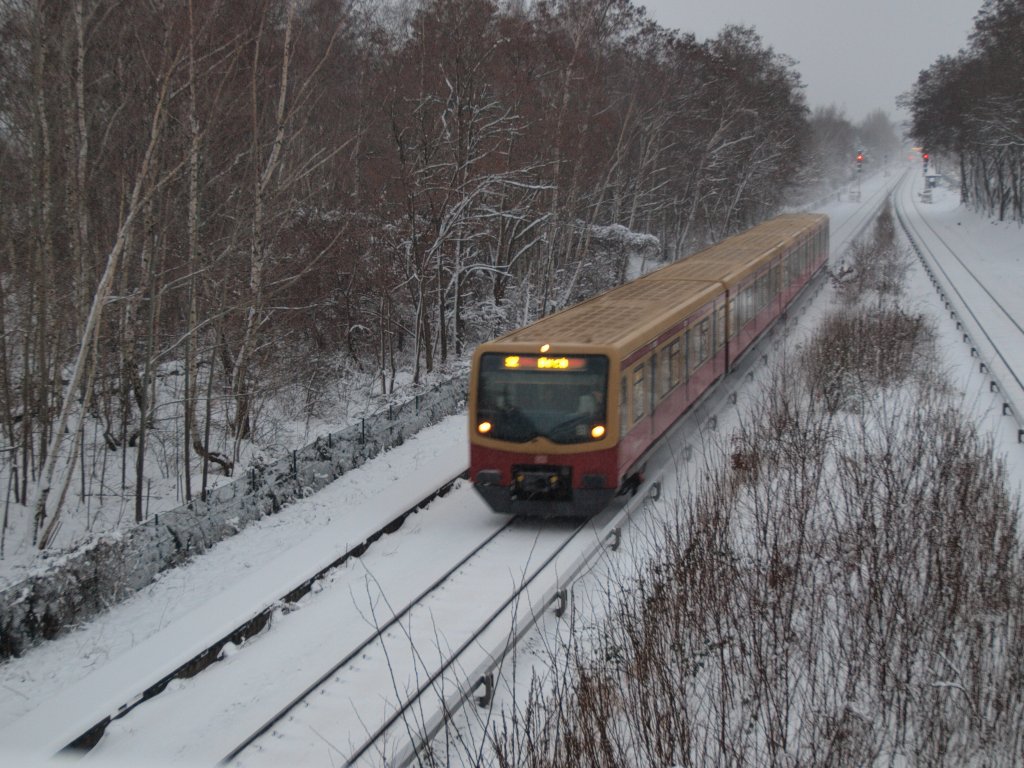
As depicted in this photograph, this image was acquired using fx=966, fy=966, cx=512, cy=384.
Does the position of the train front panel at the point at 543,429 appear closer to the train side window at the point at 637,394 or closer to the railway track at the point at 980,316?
the train side window at the point at 637,394

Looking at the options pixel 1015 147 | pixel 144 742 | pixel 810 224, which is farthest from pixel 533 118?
pixel 1015 147

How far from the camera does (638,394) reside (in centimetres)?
1326

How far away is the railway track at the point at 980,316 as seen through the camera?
798 inches

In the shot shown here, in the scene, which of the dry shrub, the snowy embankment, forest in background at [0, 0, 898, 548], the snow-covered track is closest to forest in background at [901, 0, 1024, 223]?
forest in background at [0, 0, 898, 548]

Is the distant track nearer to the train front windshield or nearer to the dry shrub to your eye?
the dry shrub

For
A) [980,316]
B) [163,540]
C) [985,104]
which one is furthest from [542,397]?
[985,104]

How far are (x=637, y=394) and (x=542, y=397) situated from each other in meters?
1.44

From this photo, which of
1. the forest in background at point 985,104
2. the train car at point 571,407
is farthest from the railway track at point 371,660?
the forest in background at point 985,104

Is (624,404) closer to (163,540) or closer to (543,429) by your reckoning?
(543,429)

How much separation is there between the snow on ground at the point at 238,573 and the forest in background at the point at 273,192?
2.32 meters

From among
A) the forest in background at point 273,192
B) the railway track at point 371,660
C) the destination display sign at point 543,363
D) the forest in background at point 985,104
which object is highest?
the forest in background at point 985,104

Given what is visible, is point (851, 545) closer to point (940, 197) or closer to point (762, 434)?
point (762, 434)

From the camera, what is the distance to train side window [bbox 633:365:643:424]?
13.1 metres

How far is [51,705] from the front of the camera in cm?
898
